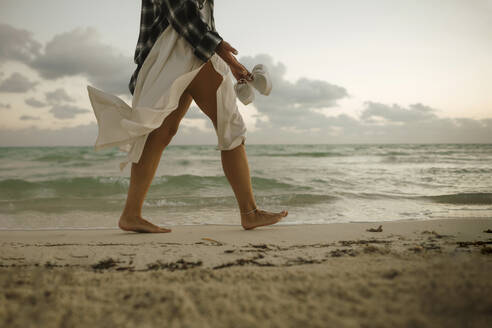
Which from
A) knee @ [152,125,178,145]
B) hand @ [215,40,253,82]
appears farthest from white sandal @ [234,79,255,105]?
knee @ [152,125,178,145]

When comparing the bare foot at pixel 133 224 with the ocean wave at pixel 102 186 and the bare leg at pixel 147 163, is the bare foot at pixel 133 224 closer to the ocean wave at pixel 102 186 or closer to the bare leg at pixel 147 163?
the bare leg at pixel 147 163

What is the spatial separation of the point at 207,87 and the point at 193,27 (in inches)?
12.9

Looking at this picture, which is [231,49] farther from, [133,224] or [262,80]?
[133,224]

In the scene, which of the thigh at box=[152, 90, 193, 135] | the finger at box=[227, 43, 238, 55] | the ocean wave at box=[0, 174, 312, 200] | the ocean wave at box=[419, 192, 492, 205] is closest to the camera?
the finger at box=[227, 43, 238, 55]

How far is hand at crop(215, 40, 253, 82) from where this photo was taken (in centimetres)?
184

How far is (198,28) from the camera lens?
5.80ft

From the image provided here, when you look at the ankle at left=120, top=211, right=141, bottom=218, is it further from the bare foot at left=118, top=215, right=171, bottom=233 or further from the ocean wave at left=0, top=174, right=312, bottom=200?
the ocean wave at left=0, top=174, right=312, bottom=200

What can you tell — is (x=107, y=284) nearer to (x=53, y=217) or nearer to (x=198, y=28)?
(x=198, y=28)

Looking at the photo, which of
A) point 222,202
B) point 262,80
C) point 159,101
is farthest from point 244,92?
point 222,202

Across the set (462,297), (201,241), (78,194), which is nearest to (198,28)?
(201,241)

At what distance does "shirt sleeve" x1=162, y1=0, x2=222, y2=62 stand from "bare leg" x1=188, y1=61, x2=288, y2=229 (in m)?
0.14

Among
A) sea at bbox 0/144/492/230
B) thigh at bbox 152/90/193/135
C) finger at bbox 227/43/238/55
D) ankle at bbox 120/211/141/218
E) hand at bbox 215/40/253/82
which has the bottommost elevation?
sea at bbox 0/144/492/230

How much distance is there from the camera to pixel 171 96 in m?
1.81

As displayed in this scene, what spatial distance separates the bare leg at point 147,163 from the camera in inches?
77.0
